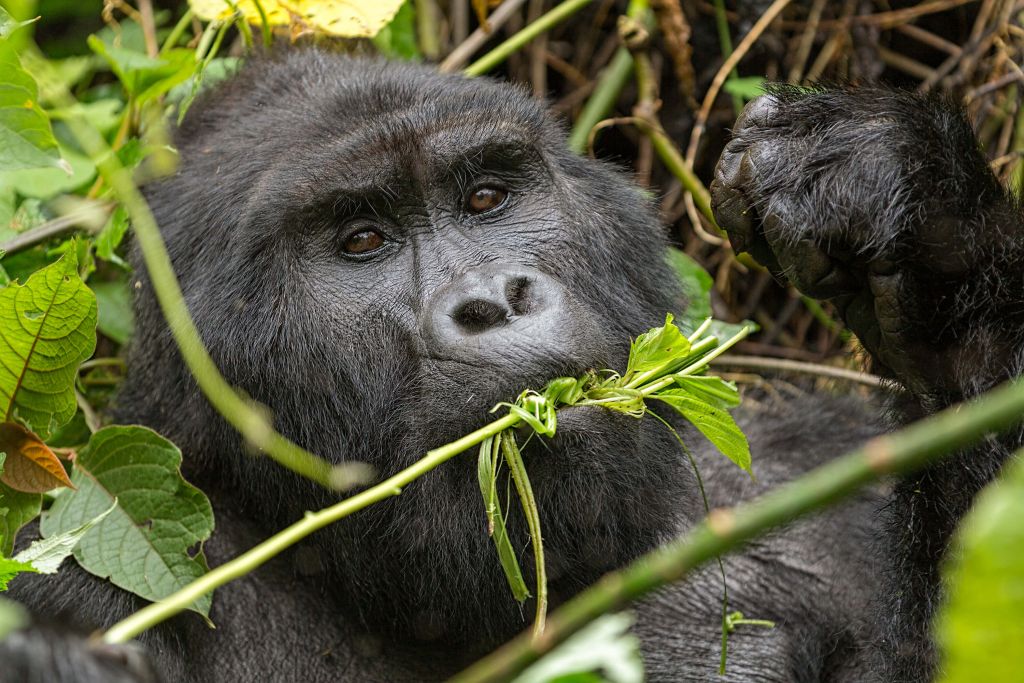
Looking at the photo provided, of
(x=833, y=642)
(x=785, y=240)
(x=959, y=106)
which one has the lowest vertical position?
(x=833, y=642)

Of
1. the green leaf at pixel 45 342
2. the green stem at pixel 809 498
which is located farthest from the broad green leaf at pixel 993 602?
the green leaf at pixel 45 342

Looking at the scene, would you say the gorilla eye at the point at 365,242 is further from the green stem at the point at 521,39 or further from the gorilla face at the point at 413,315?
the green stem at the point at 521,39

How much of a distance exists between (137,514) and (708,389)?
1.31 meters

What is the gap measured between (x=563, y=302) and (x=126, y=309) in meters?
1.75

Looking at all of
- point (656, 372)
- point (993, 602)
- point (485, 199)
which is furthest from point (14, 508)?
point (993, 602)

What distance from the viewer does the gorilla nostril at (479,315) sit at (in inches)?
93.0

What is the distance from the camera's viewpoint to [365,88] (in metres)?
3.02

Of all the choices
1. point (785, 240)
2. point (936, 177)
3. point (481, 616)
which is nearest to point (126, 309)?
point (481, 616)

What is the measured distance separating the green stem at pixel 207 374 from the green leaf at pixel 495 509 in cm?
48

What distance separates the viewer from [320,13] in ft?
11.5

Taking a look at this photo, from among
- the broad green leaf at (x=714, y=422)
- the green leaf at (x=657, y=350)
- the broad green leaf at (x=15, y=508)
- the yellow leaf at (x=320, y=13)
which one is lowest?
the broad green leaf at (x=15, y=508)

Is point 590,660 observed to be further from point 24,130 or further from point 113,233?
point 113,233

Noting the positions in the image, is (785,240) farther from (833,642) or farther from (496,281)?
(833,642)

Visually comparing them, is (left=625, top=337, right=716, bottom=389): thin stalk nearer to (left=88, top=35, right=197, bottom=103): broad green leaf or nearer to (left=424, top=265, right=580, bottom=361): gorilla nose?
(left=424, top=265, right=580, bottom=361): gorilla nose
